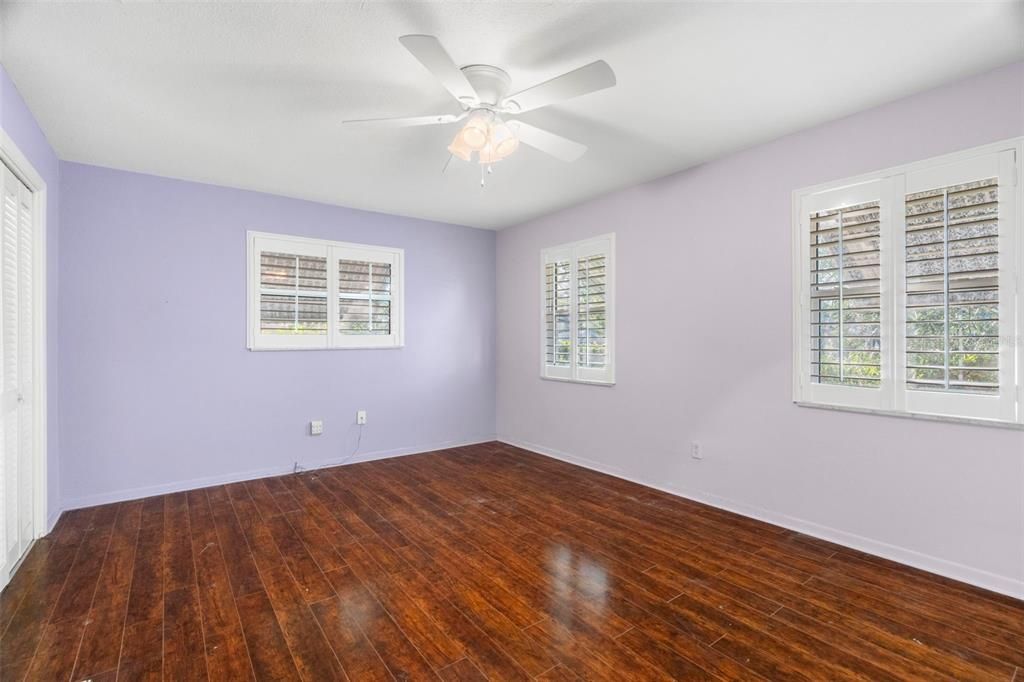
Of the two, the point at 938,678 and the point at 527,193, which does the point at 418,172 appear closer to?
the point at 527,193

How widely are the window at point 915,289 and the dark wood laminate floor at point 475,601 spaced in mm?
968

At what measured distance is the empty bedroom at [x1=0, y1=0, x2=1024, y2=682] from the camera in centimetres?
196

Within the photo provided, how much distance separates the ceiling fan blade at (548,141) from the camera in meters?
2.43

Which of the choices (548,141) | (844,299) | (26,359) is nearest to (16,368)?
(26,359)

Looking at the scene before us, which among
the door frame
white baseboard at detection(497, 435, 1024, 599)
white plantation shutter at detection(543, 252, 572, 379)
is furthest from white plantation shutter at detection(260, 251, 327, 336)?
white baseboard at detection(497, 435, 1024, 599)

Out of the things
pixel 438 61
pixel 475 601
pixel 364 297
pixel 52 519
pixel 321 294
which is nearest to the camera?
pixel 438 61

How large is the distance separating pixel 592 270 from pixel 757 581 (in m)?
2.88

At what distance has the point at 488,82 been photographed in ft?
7.52

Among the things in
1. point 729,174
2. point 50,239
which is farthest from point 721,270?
point 50,239

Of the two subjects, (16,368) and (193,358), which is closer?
(16,368)

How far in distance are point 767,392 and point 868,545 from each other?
1006mm

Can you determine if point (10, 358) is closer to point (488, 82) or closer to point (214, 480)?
point (214, 480)

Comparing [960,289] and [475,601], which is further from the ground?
[960,289]

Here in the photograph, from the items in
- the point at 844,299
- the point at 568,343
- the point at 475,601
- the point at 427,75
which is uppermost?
the point at 427,75
